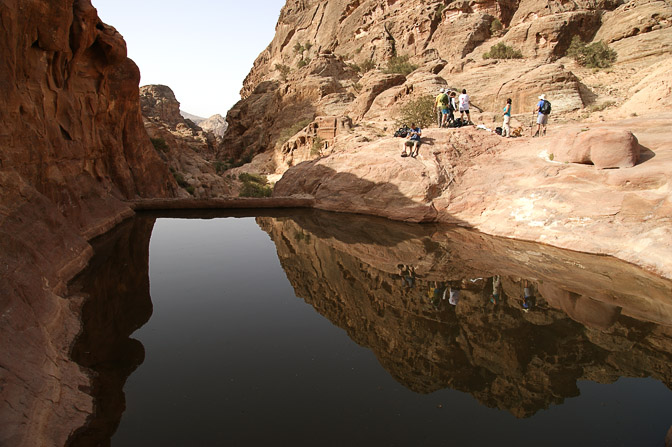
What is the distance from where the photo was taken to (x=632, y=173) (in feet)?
30.8

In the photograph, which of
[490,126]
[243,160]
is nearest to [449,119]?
[490,126]

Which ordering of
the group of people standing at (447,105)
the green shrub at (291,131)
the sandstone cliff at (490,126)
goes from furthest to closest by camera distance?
the green shrub at (291,131) → the group of people standing at (447,105) → the sandstone cliff at (490,126)

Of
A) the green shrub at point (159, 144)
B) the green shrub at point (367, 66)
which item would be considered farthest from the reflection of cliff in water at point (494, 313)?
the green shrub at point (367, 66)

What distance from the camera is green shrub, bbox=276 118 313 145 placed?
113 ft

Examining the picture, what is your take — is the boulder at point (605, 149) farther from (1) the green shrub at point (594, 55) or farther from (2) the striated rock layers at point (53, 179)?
(1) the green shrub at point (594, 55)

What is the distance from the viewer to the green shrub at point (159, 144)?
23.0 meters

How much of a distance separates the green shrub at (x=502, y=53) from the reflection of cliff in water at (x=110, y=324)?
34.2 metres

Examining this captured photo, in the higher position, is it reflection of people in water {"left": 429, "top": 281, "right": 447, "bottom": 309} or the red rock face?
the red rock face

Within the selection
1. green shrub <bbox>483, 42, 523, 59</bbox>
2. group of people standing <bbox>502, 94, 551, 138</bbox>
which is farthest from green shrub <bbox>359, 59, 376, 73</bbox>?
group of people standing <bbox>502, 94, 551, 138</bbox>

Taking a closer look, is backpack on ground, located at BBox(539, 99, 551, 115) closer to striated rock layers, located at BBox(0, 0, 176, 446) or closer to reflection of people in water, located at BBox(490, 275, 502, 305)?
reflection of people in water, located at BBox(490, 275, 502, 305)

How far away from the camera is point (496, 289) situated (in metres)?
6.80

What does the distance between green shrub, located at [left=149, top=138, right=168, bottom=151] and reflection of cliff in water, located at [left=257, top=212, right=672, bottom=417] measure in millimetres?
17213

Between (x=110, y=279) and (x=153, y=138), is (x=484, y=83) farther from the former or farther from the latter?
(x=110, y=279)

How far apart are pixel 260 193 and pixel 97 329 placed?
1643cm
